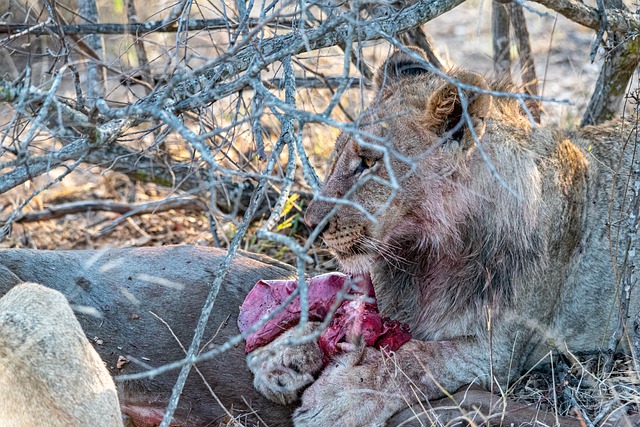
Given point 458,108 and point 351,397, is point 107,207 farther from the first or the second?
point 458,108

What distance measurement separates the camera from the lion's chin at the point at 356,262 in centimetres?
374

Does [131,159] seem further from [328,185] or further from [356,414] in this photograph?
[356,414]

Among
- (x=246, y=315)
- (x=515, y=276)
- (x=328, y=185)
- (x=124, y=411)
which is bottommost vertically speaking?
(x=124, y=411)

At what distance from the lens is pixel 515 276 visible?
3701 mm

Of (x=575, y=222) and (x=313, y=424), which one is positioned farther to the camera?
(x=575, y=222)

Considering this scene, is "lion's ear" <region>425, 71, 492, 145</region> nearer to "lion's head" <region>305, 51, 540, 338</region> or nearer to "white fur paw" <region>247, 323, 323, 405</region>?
"lion's head" <region>305, 51, 540, 338</region>

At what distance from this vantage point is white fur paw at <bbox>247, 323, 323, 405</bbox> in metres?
3.62

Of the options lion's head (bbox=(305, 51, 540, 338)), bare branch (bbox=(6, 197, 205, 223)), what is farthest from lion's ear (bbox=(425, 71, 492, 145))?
bare branch (bbox=(6, 197, 205, 223))

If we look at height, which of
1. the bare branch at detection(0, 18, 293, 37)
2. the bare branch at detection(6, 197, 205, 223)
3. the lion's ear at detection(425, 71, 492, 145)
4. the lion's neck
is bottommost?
the bare branch at detection(6, 197, 205, 223)

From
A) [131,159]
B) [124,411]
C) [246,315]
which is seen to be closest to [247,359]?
[246,315]

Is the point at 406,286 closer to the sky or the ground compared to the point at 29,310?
closer to the ground

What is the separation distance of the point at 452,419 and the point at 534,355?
0.65 metres

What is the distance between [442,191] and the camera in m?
3.64

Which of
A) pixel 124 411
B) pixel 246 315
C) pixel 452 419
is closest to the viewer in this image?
pixel 452 419
